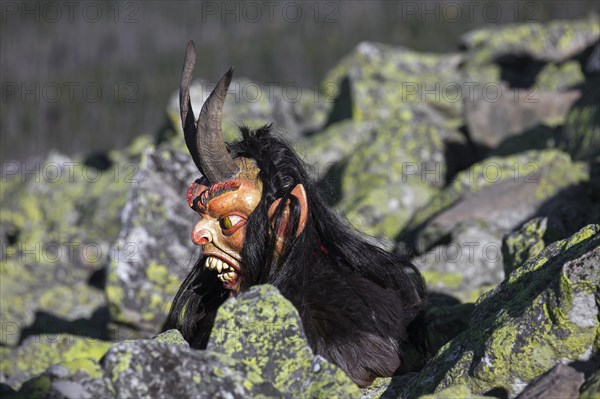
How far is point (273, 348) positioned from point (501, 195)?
5827mm

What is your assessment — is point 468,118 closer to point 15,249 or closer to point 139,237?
point 139,237

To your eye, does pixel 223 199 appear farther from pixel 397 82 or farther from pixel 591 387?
pixel 397 82

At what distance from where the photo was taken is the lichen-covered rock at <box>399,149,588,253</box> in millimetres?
9156

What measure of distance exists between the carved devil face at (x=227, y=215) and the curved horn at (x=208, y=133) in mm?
89

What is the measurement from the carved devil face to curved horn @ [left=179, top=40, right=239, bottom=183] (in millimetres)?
89

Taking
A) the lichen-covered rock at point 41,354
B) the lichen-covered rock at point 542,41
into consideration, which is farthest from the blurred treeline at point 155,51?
the lichen-covered rock at point 41,354

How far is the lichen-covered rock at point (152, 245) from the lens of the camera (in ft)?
32.9

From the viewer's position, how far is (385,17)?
86188 mm

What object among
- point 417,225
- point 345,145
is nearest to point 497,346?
point 417,225

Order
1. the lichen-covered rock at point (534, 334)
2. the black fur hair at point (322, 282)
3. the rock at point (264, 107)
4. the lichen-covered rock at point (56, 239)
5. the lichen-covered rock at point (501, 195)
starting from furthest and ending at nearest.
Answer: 1. the rock at point (264, 107)
2. the lichen-covered rock at point (56, 239)
3. the lichen-covered rock at point (501, 195)
4. the black fur hair at point (322, 282)
5. the lichen-covered rock at point (534, 334)

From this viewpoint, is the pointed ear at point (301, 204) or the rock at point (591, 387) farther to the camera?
the pointed ear at point (301, 204)

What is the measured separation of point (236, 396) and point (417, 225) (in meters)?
6.78

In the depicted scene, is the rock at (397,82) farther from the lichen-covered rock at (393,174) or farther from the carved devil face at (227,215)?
the carved devil face at (227,215)

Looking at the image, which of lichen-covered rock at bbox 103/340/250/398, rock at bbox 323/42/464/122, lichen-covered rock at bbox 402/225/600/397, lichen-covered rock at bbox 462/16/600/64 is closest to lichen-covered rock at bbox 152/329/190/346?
lichen-covered rock at bbox 103/340/250/398
